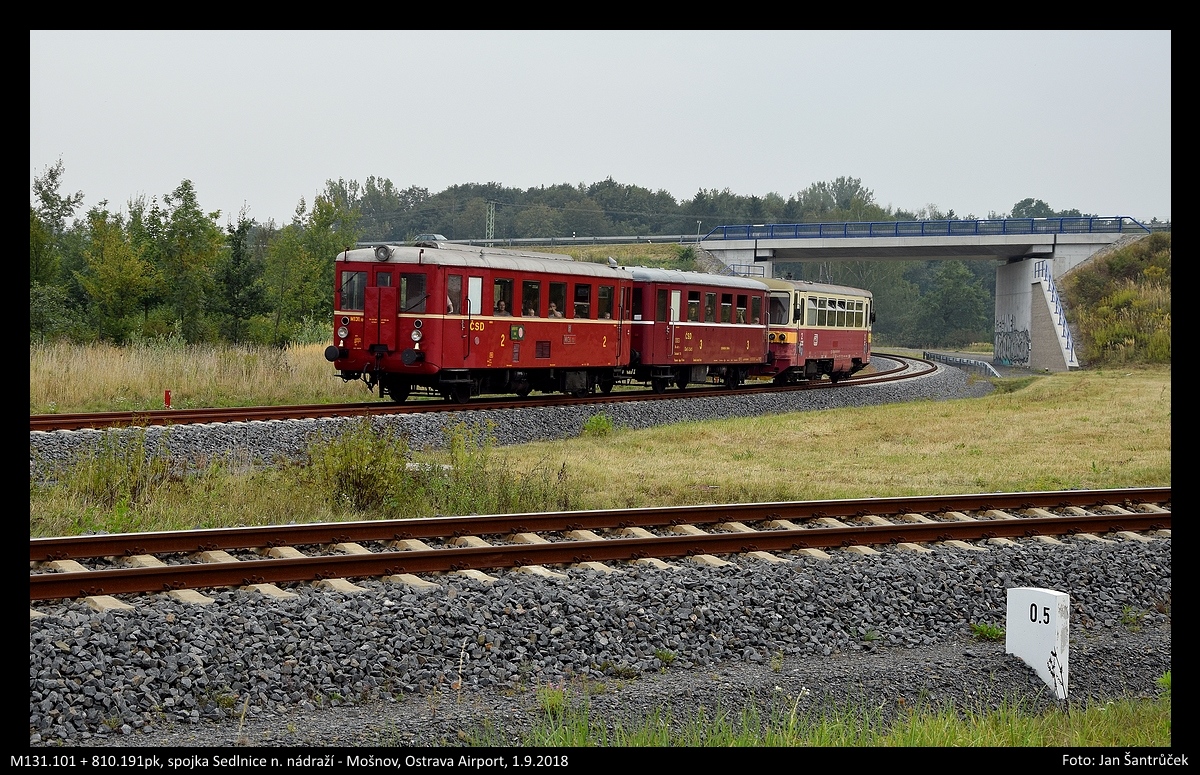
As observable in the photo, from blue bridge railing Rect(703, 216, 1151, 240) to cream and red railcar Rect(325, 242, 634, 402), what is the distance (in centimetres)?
3286

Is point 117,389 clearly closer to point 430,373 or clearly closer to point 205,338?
point 430,373

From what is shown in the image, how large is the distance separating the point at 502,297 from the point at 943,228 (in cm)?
3661

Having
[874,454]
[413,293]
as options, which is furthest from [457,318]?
[874,454]

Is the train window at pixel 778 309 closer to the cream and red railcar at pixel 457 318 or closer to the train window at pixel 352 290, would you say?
the cream and red railcar at pixel 457 318

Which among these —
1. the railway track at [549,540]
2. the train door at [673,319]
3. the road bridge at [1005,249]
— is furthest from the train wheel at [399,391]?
the road bridge at [1005,249]

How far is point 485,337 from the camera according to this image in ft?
67.3

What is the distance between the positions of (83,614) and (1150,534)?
10.2 meters

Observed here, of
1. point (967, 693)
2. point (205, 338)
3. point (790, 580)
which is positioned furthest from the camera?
point (205, 338)

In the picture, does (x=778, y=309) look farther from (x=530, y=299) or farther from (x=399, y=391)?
(x=399, y=391)

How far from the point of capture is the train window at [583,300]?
2275cm

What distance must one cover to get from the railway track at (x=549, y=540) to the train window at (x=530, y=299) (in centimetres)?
1040

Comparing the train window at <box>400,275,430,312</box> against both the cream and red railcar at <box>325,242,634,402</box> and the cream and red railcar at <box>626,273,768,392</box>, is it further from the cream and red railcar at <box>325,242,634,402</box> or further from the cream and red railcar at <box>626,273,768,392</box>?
the cream and red railcar at <box>626,273,768,392</box>

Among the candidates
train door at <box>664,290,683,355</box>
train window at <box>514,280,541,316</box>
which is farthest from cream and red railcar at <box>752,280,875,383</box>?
train window at <box>514,280,541,316</box>

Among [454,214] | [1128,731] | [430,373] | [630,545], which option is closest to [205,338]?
[430,373]
